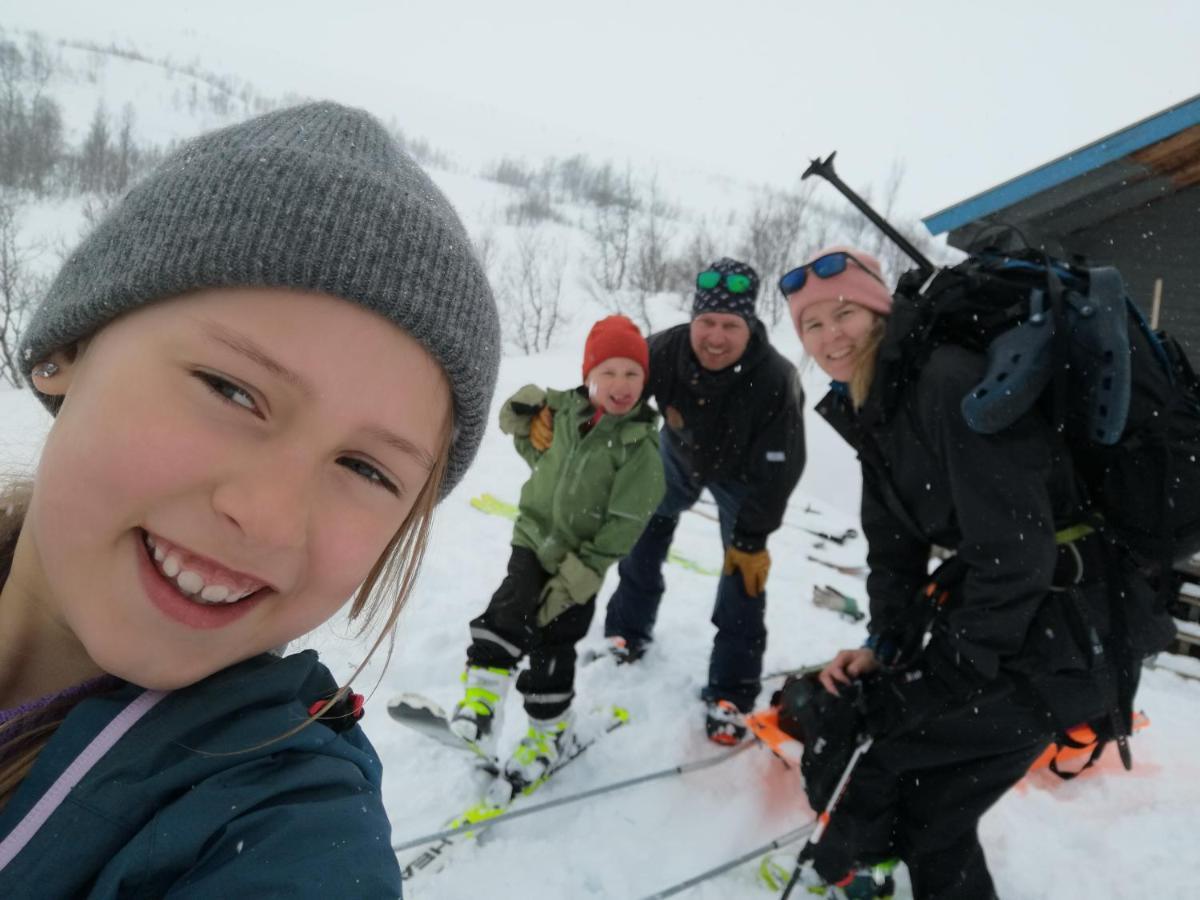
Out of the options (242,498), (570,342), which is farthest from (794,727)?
(570,342)

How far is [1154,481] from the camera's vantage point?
1709mm

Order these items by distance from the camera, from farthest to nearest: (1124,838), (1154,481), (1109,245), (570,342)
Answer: (570,342)
(1109,245)
(1124,838)
(1154,481)

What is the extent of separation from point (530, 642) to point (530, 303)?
21347 mm

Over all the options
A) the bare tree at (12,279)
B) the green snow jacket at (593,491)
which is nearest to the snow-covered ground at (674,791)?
the green snow jacket at (593,491)

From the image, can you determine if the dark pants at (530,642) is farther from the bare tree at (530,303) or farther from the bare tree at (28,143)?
the bare tree at (28,143)

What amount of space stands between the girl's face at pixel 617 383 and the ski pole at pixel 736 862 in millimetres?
1779

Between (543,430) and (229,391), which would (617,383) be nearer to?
(543,430)

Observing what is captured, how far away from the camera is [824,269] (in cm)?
229

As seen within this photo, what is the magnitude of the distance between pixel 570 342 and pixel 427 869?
20.1 metres

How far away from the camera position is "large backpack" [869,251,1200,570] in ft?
5.31

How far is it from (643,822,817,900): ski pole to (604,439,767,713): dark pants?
0.79 m

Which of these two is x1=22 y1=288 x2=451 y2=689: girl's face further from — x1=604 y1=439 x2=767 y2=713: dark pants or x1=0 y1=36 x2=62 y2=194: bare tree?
x1=0 y1=36 x2=62 y2=194: bare tree

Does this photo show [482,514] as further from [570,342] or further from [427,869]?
[570,342]

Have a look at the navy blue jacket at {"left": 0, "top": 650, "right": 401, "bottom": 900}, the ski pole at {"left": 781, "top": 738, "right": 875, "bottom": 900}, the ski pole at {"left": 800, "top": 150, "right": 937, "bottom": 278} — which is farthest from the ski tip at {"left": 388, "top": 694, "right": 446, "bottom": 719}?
the ski pole at {"left": 800, "top": 150, "right": 937, "bottom": 278}
